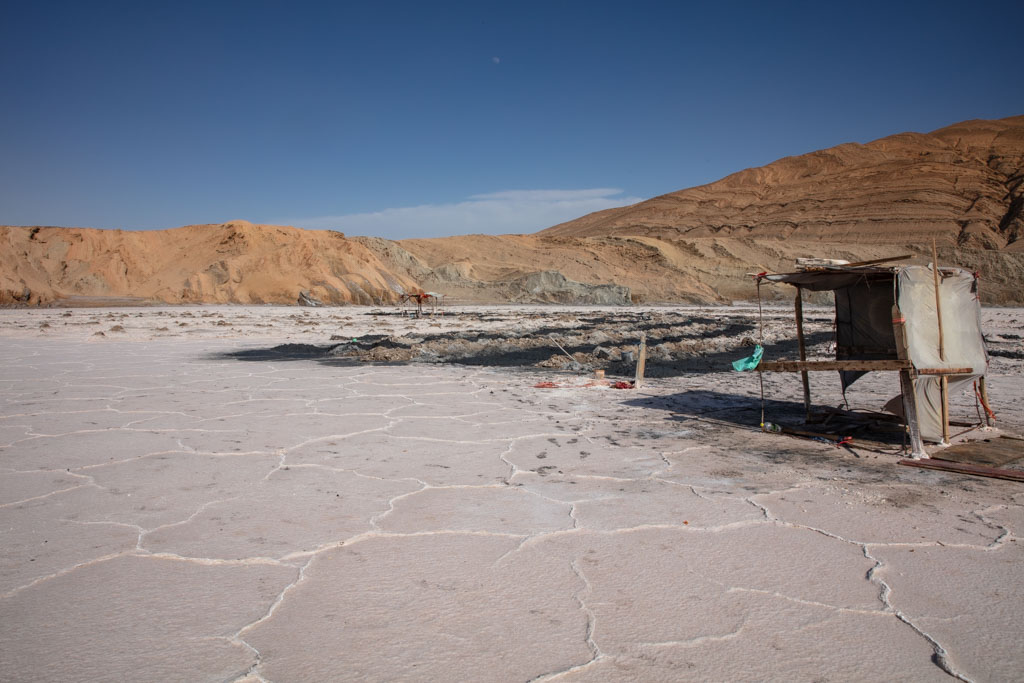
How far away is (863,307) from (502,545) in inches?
201

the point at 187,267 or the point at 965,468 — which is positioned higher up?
the point at 187,267

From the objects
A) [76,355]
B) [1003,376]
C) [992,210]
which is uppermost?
[992,210]

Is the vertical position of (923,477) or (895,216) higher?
(895,216)

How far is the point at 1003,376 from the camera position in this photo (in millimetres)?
8125

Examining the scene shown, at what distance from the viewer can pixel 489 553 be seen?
108 inches

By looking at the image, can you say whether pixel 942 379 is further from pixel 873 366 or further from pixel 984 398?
pixel 984 398

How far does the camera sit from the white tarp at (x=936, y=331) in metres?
4.49

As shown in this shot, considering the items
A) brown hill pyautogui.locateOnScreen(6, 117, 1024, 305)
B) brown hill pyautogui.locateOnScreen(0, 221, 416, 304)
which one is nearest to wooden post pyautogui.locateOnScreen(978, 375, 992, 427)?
brown hill pyautogui.locateOnScreen(6, 117, 1024, 305)

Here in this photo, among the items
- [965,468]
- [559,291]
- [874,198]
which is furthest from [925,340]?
[874,198]

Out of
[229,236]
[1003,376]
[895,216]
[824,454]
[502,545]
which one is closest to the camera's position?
[502,545]

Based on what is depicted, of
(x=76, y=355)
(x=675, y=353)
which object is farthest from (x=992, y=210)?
(x=76, y=355)

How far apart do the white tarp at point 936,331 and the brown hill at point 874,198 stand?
5528 centimetres

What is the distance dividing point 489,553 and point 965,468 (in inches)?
124

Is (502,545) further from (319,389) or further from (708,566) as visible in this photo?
(319,389)
